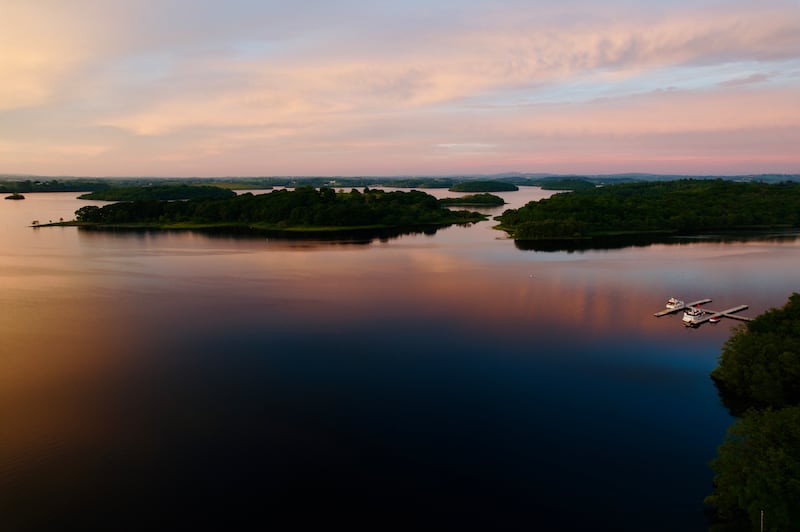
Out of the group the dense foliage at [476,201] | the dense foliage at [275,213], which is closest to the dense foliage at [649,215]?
the dense foliage at [275,213]

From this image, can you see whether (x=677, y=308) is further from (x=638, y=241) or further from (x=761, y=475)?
(x=638, y=241)

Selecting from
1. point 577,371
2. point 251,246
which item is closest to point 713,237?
point 577,371

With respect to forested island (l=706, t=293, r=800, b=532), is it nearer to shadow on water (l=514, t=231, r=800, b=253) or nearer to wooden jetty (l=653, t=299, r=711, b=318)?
wooden jetty (l=653, t=299, r=711, b=318)

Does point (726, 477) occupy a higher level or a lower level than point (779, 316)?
lower

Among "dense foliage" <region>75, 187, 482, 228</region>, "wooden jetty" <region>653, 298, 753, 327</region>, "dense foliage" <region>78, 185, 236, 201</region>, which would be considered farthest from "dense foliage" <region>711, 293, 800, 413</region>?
"dense foliage" <region>78, 185, 236, 201</region>

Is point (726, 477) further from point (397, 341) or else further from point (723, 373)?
point (397, 341)

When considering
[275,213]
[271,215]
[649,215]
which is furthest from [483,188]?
[271,215]
